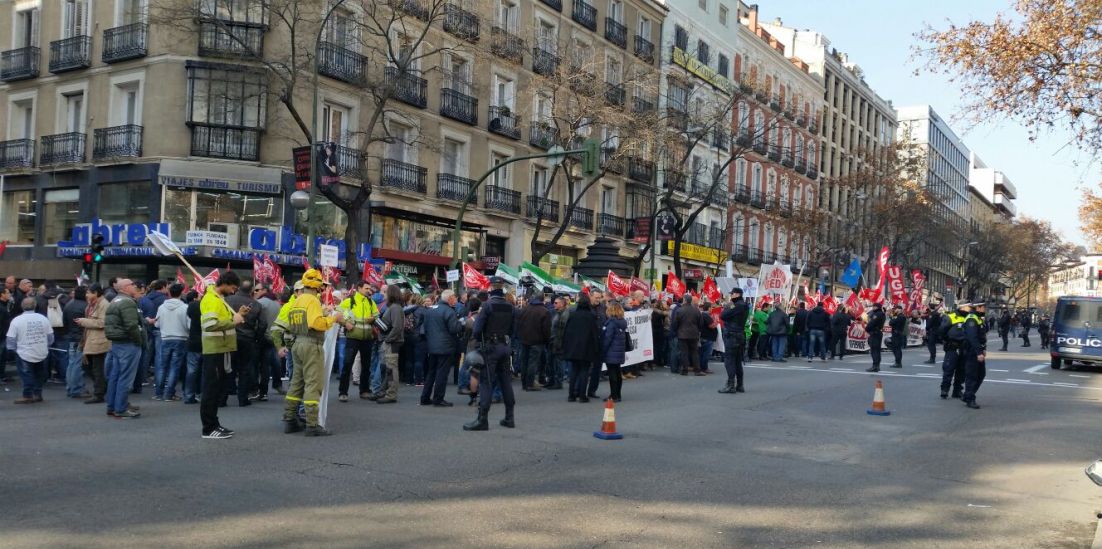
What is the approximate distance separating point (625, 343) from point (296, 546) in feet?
30.1

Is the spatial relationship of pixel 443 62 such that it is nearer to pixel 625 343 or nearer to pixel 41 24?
pixel 41 24

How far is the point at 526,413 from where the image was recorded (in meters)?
12.9

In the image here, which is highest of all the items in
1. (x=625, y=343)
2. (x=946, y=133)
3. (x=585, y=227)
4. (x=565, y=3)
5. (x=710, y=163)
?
(x=946, y=133)

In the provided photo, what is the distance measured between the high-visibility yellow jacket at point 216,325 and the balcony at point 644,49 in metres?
35.8

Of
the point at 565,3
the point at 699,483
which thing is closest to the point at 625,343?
the point at 699,483

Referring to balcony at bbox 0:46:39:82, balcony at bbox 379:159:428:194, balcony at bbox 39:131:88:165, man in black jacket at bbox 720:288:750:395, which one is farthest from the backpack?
balcony at bbox 0:46:39:82

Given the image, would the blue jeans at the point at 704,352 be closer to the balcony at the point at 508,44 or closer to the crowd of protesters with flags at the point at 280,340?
the crowd of protesters with flags at the point at 280,340

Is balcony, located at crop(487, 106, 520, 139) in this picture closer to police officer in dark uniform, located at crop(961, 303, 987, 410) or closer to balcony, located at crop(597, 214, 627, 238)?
balcony, located at crop(597, 214, 627, 238)

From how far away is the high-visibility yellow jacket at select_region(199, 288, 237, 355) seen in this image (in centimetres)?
1004

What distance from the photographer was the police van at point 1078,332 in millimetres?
25609

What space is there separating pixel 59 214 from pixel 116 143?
356cm

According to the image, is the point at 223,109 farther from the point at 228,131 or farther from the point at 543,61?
the point at 543,61

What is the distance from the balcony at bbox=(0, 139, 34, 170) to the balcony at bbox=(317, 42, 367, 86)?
10264mm

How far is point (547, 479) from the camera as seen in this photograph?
8.32 meters
